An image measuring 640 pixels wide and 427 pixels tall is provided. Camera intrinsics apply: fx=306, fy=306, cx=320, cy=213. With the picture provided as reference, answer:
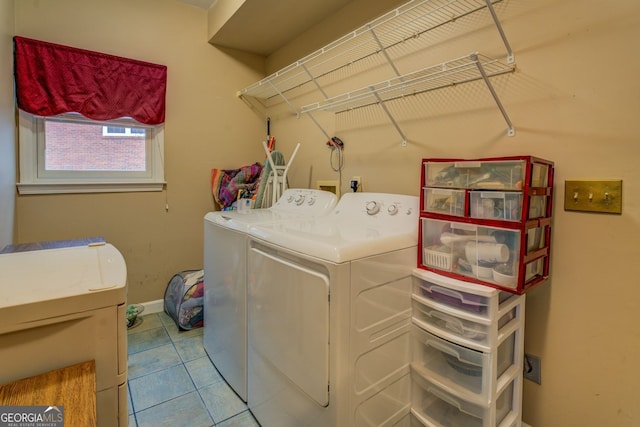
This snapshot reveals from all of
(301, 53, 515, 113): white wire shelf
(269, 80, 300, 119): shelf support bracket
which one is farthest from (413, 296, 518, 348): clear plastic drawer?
(269, 80, 300, 119): shelf support bracket

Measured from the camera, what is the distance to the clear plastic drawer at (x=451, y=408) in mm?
1171

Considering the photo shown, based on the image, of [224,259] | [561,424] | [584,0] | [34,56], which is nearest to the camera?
[584,0]

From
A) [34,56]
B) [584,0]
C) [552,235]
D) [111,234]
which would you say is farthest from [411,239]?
[34,56]

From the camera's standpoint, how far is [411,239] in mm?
1369

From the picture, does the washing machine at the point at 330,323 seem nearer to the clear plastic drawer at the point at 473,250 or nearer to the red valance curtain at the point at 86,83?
the clear plastic drawer at the point at 473,250

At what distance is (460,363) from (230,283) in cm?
121

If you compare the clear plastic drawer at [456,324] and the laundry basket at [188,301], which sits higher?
the clear plastic drawer at [456,324]

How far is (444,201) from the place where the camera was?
1.33 meters

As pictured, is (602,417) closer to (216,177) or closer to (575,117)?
(575,117)

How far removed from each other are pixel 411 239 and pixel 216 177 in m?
2.13

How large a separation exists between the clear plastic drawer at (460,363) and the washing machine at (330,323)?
0.24ft

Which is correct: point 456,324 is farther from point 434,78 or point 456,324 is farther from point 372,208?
point 434,78

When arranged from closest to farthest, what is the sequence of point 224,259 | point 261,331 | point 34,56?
point 261,331 < point 224,259 < point 34,56

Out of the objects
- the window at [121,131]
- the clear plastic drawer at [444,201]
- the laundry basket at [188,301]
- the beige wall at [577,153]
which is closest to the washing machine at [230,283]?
the laundry basket at [188,301]
